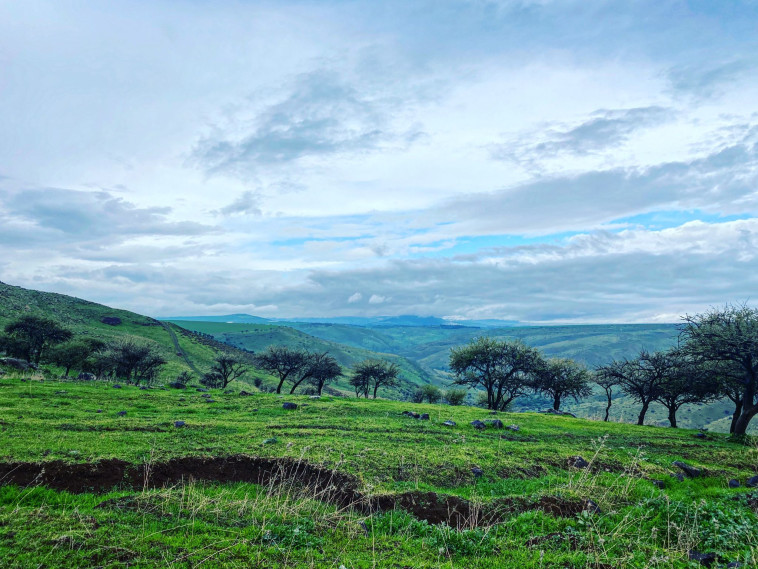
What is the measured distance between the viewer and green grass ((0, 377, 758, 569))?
794 centimetres

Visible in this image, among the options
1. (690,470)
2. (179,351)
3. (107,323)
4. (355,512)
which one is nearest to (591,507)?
(355,512)

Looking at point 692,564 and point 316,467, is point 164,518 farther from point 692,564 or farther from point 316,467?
point 692,564

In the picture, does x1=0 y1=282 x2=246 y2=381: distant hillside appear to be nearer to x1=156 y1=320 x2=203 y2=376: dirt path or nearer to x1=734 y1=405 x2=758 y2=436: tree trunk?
x1=156 y1=320 x2=203 y2=376: dirt path

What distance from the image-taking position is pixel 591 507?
1143 cm

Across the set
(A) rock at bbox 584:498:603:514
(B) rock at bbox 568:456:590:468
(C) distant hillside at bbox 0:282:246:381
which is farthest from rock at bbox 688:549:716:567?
(C) distant hillside at bbox 0:282:246:381

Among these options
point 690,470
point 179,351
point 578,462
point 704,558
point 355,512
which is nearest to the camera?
point 704,558

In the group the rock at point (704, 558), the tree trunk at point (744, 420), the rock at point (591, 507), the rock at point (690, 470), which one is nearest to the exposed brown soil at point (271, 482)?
the rock at point (591, 507)

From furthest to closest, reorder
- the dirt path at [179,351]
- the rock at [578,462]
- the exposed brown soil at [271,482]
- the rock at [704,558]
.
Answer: the dirt path at [179,351] < the rock at [578,462] < the exposed brown soil at [271,482] < the rock at [704,558]

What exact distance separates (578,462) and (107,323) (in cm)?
15637

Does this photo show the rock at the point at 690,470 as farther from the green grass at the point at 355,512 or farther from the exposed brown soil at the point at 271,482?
the exposed brown soil at the point at 271,482

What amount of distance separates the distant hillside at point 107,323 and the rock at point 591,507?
93.9 metres

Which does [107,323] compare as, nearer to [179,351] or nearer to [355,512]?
[179,351]

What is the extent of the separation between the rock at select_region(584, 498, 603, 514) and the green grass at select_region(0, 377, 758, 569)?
0.56ft

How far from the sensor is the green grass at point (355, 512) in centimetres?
794
